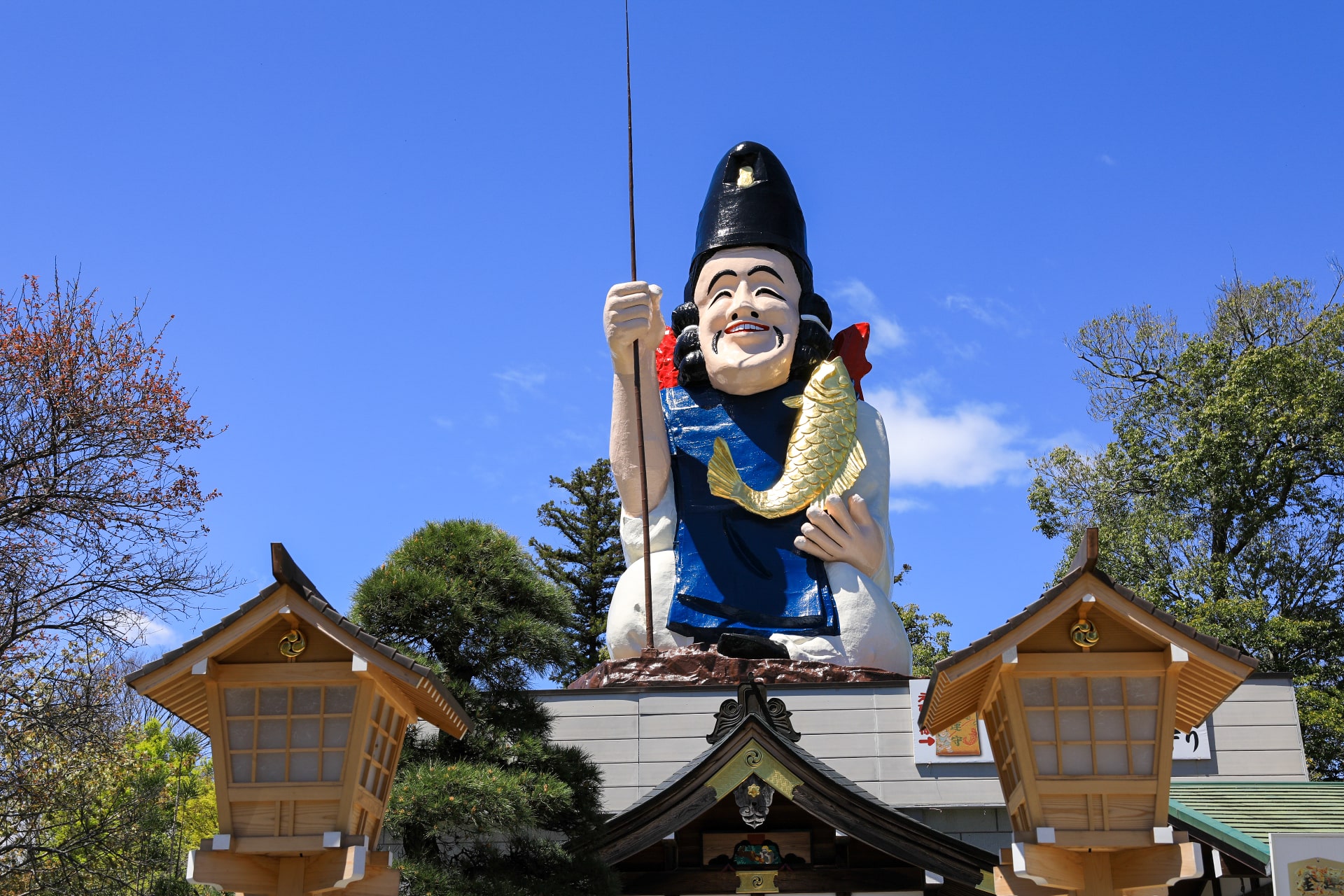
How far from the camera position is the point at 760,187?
17.0m

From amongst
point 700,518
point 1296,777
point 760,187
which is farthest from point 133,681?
point 760,187

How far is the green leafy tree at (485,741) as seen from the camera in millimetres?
8438

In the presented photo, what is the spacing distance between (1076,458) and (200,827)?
16047 mm

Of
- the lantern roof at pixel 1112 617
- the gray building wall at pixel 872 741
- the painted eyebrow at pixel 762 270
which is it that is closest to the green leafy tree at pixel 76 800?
the gray building wall at pixel 872 741

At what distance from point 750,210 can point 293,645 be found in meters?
10.7

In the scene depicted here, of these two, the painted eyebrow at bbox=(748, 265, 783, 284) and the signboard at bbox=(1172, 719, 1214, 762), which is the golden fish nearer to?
the painted eyebrow at bbox=(748, 265, 783, 284)

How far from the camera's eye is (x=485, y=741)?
910 centimetres

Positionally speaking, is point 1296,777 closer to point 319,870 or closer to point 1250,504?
point 319,870

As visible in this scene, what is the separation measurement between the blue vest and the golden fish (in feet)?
0.47

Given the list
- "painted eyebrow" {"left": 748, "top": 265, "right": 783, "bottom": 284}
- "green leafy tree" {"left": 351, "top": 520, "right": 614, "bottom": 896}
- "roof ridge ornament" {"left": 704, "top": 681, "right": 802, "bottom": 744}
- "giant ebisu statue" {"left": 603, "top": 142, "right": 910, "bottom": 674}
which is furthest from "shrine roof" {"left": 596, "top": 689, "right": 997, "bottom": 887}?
"painted eyebrow" {"left": 748, "top": 265, "right": 783, "bottom": 284}

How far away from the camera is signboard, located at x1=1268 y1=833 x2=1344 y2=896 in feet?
26.2

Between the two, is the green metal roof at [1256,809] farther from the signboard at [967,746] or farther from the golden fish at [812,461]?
the golden fish at [812,461]

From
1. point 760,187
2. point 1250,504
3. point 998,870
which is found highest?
point 760,187

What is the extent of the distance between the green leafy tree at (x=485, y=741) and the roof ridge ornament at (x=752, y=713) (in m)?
0.99
